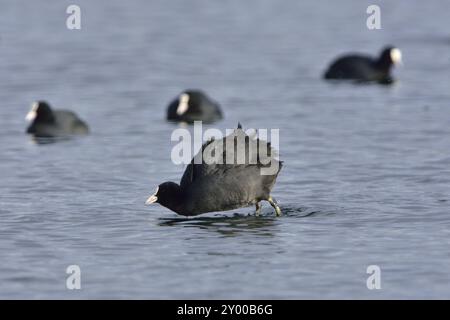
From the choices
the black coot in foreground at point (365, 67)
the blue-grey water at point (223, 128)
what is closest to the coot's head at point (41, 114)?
the blue-grey water at point (223, 128)

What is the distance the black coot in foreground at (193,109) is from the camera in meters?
23.4

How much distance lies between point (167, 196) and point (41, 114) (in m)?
8.09

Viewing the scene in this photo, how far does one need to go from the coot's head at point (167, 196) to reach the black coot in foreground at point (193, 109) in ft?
28.3

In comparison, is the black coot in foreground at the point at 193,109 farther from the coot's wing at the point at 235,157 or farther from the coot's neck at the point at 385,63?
the coot's wing at the point at 235,157

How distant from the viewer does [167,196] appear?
14688mm

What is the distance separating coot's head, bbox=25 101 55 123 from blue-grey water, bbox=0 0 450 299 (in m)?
0.39

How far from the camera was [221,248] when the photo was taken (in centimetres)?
1315

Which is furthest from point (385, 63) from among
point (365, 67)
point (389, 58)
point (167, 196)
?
point (167, 196)

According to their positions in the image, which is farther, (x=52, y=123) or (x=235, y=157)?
(x=52, y=123)

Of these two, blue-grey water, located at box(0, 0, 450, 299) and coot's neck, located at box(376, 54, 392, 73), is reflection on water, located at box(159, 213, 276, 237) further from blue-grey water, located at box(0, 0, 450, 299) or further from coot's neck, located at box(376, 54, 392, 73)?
coot's neck, located at box(376, 54, 392, 73)

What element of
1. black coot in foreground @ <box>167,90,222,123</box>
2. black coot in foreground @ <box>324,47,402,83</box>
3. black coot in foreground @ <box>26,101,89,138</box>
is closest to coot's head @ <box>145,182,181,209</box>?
Result: black coot in foreground @ <box>26,101,89,138</box>

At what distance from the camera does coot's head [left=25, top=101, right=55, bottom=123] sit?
72.5 ft

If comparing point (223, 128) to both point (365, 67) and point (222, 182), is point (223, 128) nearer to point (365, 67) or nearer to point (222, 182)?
point (365, 67)
